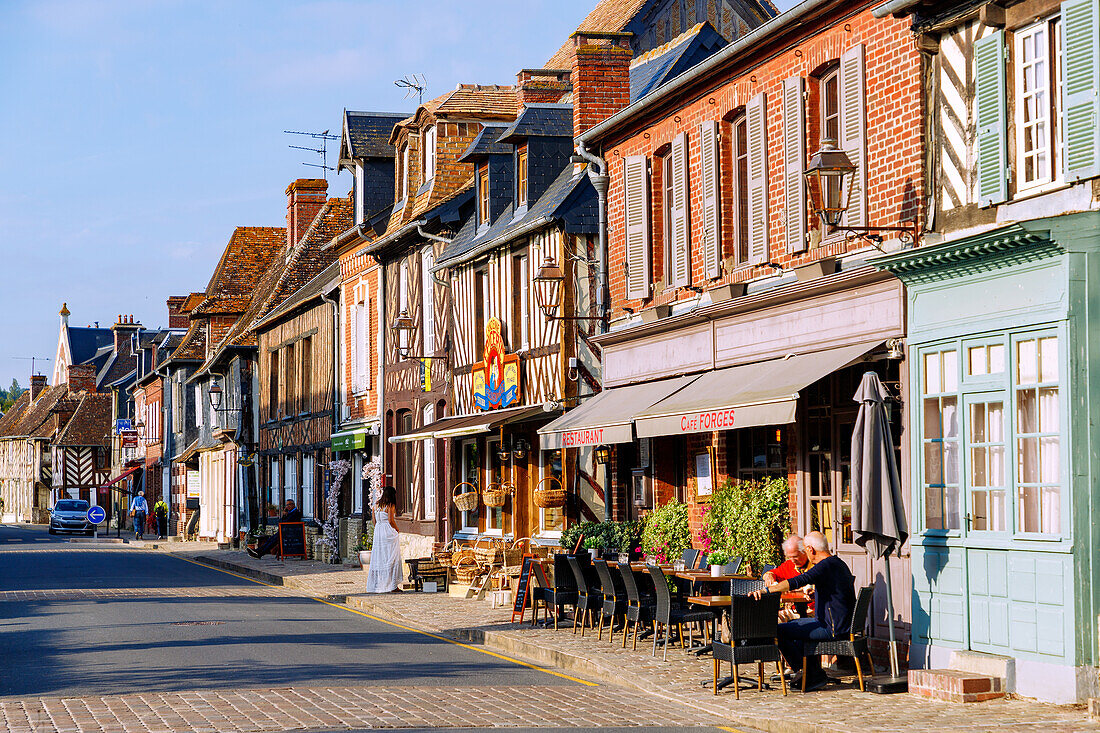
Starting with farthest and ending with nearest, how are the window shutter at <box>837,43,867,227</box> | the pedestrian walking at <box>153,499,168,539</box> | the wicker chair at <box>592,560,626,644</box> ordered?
1. the pedestrian walking at <box>153,499,168,539</box>
2. the wicker chair at <box>592,560,626,644</box>
3. the window shutter at <box>837,43,867,227</box>

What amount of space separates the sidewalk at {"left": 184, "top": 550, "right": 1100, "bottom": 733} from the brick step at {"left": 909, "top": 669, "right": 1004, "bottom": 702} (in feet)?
0.35

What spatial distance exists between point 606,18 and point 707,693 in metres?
20.1

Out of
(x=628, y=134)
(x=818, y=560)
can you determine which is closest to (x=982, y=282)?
(x=818, y=560)

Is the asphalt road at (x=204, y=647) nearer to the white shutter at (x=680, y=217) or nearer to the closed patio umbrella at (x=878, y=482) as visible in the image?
the closed patio umbrella at (x=878, y=482)

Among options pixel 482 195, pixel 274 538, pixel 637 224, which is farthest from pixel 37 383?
pixel 637 224

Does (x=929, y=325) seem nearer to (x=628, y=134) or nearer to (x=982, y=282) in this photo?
(x=982, y=282)

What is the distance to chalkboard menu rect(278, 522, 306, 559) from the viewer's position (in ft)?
113

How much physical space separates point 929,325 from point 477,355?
14023mm

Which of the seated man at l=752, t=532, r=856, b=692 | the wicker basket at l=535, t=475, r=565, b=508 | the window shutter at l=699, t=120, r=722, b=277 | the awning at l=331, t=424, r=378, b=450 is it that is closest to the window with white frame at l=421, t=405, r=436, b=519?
the awning at l=331, t=424, r=378, b=450

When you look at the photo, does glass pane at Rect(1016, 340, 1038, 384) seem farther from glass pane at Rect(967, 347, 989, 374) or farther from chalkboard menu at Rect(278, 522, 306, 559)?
chalkboard menu at Rect(278, 522, 306, 559)

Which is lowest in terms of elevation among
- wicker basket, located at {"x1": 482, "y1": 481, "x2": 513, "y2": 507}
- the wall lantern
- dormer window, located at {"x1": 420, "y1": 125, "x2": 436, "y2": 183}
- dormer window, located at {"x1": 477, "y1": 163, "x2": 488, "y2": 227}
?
wicker basket, located at {"x1": 482, "y1": 481, "x2": 513, "y2": 507}

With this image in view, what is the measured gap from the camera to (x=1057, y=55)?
1092 cm

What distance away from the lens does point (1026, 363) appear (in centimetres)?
1096

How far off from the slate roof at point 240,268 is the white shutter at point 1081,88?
44.3 metres
